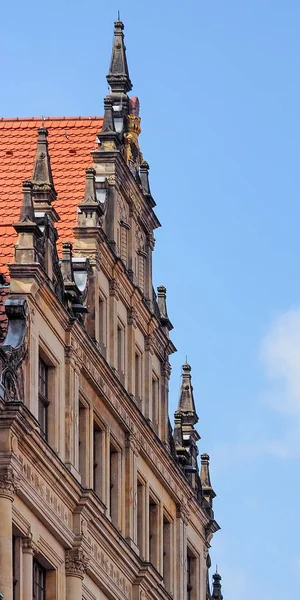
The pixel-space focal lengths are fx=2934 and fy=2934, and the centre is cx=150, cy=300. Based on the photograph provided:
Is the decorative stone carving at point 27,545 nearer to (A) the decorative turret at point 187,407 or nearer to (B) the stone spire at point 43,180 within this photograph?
(B) the stone spire at point 43,180

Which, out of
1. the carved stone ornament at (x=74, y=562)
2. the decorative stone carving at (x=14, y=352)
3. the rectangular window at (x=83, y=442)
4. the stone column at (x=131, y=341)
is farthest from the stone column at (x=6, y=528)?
the stone column at (x=131, y=341)

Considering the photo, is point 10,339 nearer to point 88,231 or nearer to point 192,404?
point 88,231

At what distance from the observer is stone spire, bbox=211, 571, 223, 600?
7269 cm

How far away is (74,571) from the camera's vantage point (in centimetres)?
5775

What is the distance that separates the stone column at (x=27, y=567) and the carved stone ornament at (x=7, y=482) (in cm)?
159

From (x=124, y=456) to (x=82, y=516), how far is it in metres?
4.91

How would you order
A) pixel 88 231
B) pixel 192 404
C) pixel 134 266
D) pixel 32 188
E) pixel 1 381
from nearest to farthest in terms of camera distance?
pixel 1 381 < pixel 32 188 < pixel 88 231 < pixel 134 266 < pixel 192 404

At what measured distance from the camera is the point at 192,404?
71062 millimetres

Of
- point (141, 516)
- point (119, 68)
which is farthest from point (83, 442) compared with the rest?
point (119, 68)

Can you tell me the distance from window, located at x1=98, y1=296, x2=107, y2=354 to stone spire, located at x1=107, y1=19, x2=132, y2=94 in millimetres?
5733

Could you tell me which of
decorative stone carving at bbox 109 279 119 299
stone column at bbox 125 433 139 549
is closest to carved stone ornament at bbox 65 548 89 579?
stone column at bbox 125 433 139 549

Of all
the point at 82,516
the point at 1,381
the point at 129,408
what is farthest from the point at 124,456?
the point at 1,381

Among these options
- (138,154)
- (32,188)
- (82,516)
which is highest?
(138,154)

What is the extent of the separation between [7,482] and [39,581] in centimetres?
396
